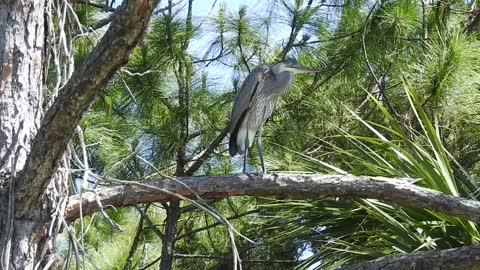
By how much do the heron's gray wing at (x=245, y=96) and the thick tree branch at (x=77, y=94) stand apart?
2.10 metres

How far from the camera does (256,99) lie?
426 cm

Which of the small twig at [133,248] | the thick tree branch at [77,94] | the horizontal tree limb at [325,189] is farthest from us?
the small twig at [133,248]

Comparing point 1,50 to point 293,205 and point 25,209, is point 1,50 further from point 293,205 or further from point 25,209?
point 293,205

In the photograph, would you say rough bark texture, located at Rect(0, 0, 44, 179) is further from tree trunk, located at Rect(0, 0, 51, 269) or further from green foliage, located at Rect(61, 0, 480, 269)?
green foliage, located at Rect(61, 0, 480, 269)

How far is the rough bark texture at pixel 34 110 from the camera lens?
69.2 inches

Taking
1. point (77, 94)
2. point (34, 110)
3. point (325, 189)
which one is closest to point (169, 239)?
point (325, 189)

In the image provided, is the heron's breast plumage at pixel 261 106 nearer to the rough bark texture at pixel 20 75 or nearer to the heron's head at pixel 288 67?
the heron's head at pixel 288 67

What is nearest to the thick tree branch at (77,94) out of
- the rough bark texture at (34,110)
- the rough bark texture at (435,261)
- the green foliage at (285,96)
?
the rough bark texture at (34,110)

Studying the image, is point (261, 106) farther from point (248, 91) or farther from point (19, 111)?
point (19, 111)

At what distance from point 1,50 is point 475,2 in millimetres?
3839

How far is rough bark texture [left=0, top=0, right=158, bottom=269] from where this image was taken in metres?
1.76

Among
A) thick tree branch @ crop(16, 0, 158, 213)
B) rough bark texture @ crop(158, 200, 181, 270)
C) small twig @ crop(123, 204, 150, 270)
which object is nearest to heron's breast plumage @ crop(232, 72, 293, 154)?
rough bark texture @ crop(158, 200, 181, 270)

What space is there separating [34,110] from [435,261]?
117cm

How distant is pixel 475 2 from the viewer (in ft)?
18.2
